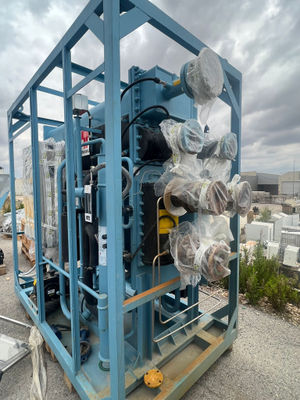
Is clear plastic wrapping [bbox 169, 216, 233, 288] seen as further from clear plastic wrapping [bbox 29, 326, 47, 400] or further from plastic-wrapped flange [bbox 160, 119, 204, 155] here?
clear plastic wrapping [bbox 29, 326, 47, 400]

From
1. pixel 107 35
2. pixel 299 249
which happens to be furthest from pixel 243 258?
pixel 107 35

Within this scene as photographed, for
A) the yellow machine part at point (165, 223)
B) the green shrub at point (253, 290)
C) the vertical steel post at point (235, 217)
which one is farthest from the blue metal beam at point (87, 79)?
the green shrub at point (253, 290)

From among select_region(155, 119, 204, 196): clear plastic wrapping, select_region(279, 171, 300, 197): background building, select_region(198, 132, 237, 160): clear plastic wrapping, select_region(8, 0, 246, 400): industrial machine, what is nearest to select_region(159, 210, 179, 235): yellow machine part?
select_region(8, 0, 246, 400): industrial machine

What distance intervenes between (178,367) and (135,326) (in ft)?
1.43

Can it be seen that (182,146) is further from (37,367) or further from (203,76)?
(37,367)

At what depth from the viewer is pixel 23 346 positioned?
1.86 meters

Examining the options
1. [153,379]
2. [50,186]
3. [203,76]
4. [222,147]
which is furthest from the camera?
[50,186]

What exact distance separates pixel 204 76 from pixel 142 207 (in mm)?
849

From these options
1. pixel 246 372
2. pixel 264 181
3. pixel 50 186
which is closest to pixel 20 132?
pixel 50 186

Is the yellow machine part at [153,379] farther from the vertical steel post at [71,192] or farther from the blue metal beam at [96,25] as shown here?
the blue metal beam at [96,25]

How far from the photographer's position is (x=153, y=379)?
1.39 metres

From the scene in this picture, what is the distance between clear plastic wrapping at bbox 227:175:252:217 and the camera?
1448 mm

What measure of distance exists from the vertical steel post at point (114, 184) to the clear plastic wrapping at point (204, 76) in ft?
1.40

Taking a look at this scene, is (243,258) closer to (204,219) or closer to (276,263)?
(276,263)
